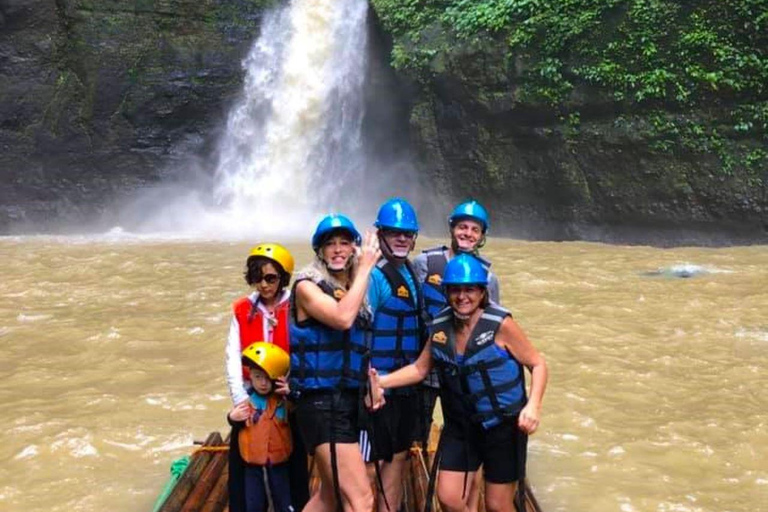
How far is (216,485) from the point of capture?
415 cm

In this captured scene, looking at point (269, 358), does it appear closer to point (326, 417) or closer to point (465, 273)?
point (326, 417)

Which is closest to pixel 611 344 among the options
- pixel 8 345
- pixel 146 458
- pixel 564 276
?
pixel 564 276

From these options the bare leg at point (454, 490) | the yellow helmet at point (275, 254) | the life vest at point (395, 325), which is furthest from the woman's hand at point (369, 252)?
the bare leg at point (454, 490)

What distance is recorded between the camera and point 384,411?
333 cm

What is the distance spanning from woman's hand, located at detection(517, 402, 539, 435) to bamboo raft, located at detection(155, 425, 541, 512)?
1016 mm

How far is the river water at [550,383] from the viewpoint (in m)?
4.67

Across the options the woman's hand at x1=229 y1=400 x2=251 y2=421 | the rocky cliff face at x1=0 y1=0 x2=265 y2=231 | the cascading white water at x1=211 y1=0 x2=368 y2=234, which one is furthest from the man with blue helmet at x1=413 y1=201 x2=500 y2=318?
the rocky cliff face at x1=0 y1=0 x2=265 y2=231

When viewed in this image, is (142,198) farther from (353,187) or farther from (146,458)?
(146,458)

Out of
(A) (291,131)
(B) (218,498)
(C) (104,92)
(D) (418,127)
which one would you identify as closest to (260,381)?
(B) (218,498)

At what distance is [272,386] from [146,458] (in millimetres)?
2427

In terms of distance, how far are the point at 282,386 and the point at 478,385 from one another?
0.88m

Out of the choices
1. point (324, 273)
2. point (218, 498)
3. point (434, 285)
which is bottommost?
point (218, 498)

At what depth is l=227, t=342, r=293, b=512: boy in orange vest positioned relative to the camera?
10.4 feet

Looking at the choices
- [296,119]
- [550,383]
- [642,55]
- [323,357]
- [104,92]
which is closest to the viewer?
[323,357]
